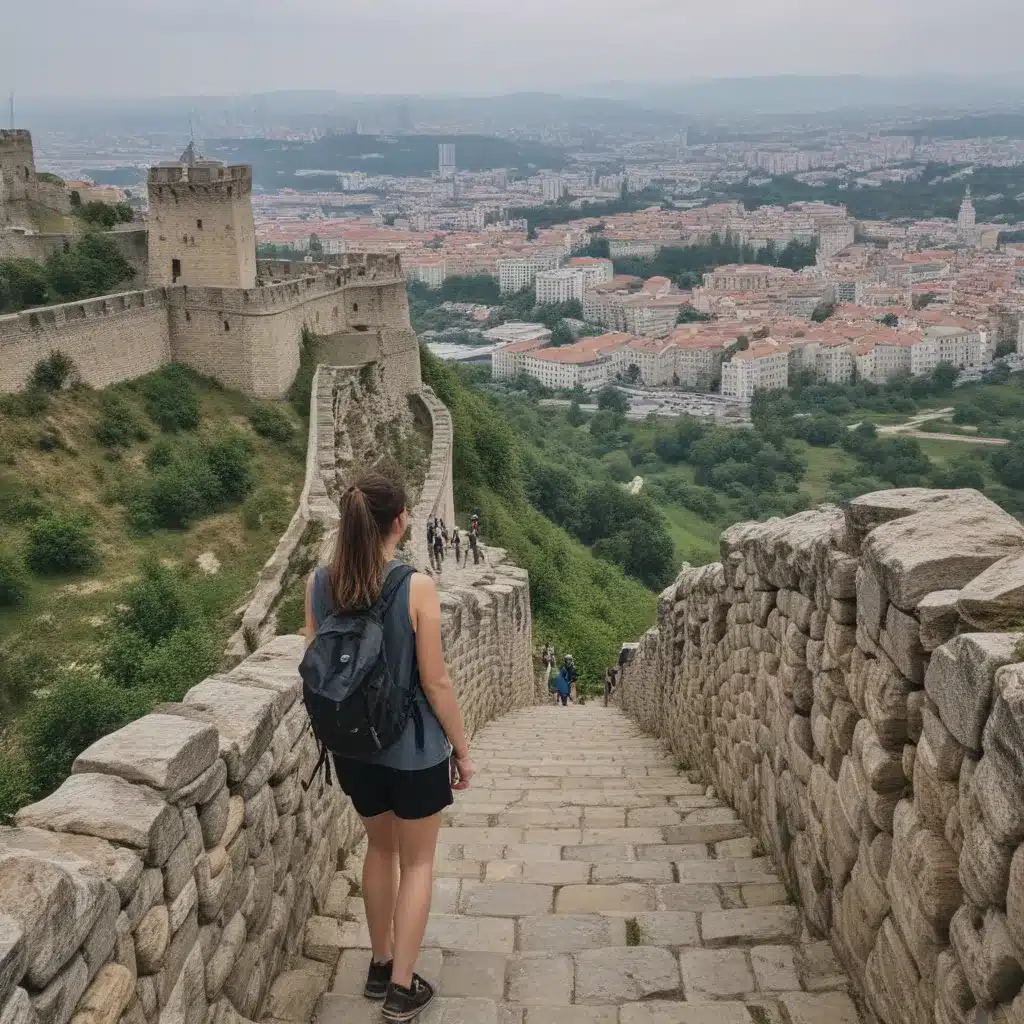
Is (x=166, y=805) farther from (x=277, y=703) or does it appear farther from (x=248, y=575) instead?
(x=248, y=575)

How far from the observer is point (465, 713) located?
9172 mm

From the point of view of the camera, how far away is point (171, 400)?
2039cm

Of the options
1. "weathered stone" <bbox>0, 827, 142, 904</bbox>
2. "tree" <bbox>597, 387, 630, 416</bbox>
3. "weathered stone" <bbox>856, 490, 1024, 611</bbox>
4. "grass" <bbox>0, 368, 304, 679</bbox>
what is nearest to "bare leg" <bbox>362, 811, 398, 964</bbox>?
"weathered stone" <bbox>0, 827, 142, 904</bbox>

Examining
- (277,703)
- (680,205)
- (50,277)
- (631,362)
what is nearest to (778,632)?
(277,703)

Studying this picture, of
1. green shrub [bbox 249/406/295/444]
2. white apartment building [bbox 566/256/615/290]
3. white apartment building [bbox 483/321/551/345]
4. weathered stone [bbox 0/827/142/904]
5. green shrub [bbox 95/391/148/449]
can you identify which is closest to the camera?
weathered stone [bbox 0/827/142/904]

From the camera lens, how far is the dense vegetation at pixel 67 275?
23.0 m

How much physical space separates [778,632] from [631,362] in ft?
299

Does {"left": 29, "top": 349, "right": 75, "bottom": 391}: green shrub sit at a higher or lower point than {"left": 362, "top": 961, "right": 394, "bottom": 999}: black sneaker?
lower

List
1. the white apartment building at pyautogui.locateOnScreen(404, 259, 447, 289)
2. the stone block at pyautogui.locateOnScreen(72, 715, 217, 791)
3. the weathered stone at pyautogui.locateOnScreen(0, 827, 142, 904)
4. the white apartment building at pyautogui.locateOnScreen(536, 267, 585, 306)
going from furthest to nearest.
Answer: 1. the white apartment building at pyautogui.locateOnScreen(404, 259, 447, 289)
2. the white apartment building at pyautogui.locateOnScreen(536, 267, 585, 306)
3. the stone block at pyautogui.locateOnScreen(72, 715, 217, 791)
4. the weathered stone at pyautogui.locateOnScreen(0, 827, 142, 904)

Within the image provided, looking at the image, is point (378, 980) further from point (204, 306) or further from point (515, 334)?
point (515, 334)

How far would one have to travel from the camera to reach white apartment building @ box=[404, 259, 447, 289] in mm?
126562

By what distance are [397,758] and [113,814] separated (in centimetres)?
78

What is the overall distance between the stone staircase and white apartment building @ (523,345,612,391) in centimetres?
8282

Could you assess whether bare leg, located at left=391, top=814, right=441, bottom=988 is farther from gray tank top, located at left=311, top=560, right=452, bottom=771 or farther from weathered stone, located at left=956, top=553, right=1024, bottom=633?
weathered stone, located at left=956, top=553, right=1024, bottom=633
